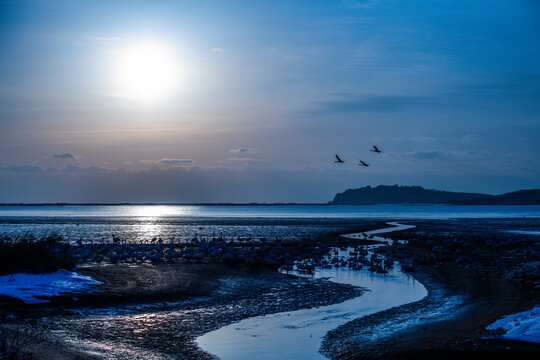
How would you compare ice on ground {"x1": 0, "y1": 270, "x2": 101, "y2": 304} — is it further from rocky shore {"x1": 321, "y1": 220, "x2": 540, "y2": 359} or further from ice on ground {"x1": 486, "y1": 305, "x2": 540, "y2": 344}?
ice on ground {"x1": 486, "y1": 305, "x2": 540, "y2": 344}

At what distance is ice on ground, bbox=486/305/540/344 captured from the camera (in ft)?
38.1

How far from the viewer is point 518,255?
30484 millimetres

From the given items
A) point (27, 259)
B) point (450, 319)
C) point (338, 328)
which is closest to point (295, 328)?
point (338, 328)

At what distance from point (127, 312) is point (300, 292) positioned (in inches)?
284

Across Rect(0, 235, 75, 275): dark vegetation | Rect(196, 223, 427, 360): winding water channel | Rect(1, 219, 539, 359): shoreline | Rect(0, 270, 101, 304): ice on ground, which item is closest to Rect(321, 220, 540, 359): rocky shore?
Rect(1, 219, 539, 359): shoreline

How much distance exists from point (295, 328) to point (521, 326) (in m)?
6.21

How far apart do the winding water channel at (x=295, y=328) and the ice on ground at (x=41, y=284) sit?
266 inches

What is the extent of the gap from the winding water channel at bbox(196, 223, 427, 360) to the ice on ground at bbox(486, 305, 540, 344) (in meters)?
4.41

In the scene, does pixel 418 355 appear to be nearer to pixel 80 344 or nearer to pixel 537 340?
pixel 537 340

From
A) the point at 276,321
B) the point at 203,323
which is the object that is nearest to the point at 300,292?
the point at 276,321

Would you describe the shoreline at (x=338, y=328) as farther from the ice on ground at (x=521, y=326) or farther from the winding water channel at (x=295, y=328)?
the winding water channel at (x=295, y=328)

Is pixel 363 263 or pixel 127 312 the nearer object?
pixel 127 312

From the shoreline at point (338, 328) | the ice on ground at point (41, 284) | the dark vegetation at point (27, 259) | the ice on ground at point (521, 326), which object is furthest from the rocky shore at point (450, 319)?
the dark vegetation at point (27, 259)

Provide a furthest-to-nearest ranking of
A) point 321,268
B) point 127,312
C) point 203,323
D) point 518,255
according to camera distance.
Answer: point 518,255
point 321,268
point 127,312
point 203,323
